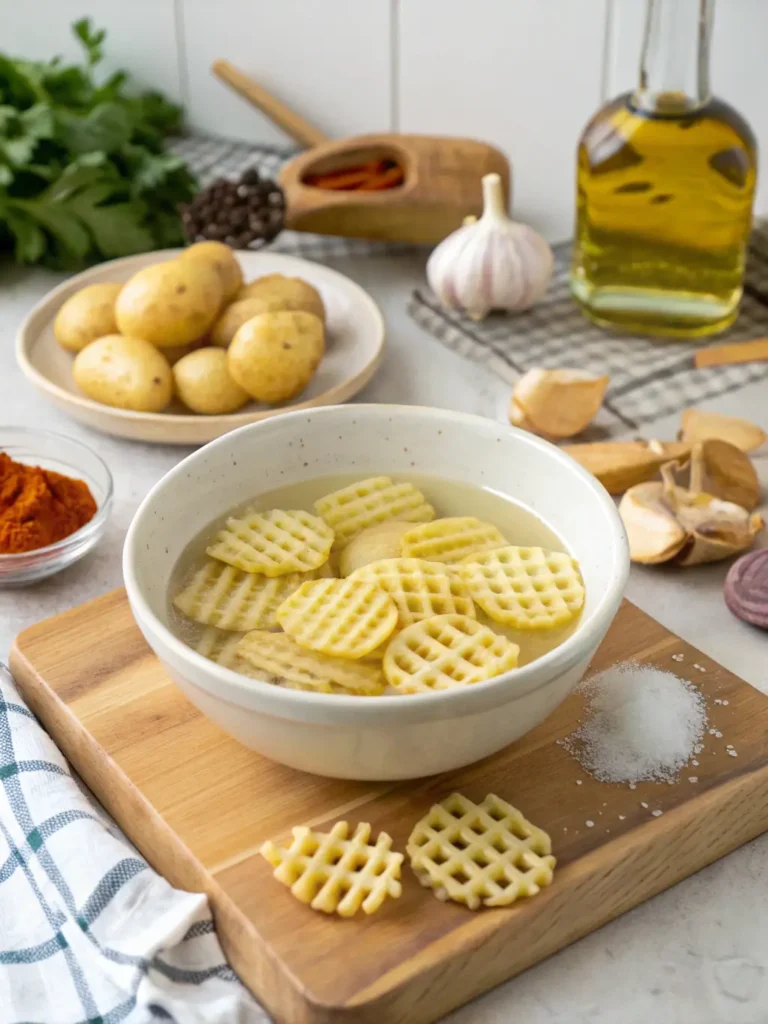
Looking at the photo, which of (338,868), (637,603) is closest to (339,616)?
(338,868)

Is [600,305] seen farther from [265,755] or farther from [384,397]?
[265,755]

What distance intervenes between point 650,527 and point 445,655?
13.2 inches

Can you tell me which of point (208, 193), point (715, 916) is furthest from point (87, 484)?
point (715, 916)

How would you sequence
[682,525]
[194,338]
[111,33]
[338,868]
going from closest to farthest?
[338,868]
[682,525]
[194,338]
[111,33]

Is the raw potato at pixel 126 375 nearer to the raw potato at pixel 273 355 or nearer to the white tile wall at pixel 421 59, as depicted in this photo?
the raw potato at pixel 273 355

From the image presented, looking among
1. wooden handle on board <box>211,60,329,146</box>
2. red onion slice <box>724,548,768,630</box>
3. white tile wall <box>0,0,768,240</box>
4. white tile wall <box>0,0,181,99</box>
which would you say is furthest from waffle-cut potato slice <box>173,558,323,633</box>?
white tile wall <box>0,0,181,99</box>

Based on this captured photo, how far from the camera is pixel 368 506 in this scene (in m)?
0.86

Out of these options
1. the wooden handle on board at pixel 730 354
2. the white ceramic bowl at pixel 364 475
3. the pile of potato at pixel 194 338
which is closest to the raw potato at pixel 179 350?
the pile of potato at pixel 194 338

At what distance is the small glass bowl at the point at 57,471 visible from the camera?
966mm

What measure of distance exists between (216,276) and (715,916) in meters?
0.75

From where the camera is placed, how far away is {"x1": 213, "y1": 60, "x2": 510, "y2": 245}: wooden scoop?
1.44m

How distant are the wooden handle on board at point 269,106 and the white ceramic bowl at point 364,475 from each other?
944 mm

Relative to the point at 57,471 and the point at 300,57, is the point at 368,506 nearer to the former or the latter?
the point at 57,471

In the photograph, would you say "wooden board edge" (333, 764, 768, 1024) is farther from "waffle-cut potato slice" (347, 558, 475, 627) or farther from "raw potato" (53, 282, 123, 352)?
"raw potato" (53, 282, 123, 352)
